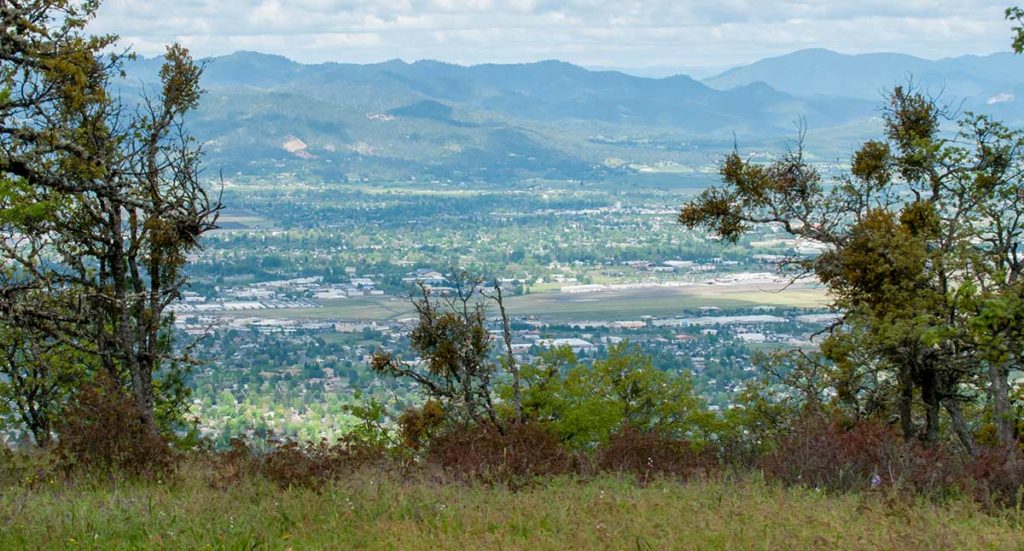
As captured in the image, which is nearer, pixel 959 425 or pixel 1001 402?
pixel 1001 402

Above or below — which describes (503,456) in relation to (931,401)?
above

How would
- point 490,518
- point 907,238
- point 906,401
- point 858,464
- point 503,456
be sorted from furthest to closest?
point 906,401
point 907,238
point 503,456
point 858,464
point 490,518

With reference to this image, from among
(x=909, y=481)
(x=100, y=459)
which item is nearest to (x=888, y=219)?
(x=909, y=481)

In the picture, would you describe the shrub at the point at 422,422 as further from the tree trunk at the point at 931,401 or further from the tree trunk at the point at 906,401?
the tree trunk at the point at 931,401

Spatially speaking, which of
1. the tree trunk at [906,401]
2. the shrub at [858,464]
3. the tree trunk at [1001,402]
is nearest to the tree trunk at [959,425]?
the tree trunk at [1001,402]

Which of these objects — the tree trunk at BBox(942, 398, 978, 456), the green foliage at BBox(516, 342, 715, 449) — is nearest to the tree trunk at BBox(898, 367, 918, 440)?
the tree trunk at BBox(942, 398, 978, 456)

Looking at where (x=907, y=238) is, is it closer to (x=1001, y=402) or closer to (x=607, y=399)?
(x=1001, y=402)

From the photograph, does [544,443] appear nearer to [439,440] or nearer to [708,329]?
[439,440]

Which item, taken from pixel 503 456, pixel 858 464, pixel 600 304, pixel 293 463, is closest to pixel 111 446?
pixel 293 463
